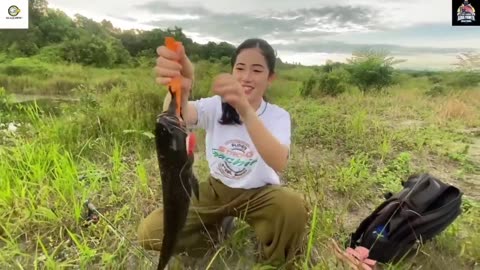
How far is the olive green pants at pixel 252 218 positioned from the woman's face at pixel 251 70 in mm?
316

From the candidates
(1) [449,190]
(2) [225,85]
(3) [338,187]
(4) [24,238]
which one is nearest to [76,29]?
(4) [24,238]

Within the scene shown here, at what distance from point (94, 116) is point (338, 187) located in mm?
1213

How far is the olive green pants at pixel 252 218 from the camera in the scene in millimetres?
1471

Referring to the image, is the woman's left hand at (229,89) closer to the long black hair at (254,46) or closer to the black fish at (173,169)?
the black fish at (173,169)

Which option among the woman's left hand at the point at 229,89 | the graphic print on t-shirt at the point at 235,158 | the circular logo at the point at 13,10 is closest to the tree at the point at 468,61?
the graphic print on t-shirt at the point at 235,158

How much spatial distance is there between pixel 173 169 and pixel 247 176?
1.79 ft

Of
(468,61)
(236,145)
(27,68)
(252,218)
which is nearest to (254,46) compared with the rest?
(236,145)

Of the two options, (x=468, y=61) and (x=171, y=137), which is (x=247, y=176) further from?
(x=468, y=61)

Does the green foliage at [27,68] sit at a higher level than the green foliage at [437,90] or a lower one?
higher

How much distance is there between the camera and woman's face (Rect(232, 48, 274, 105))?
1.40 metres

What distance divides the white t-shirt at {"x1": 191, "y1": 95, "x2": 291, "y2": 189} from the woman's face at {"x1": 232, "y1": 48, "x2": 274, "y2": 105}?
0.09 metres

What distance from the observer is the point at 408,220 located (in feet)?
5.53

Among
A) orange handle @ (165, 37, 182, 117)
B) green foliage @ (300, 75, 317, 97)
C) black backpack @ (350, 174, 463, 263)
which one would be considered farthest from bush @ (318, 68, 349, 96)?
orange handle @ (165, 37, 182, 117)

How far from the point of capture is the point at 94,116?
240cm
